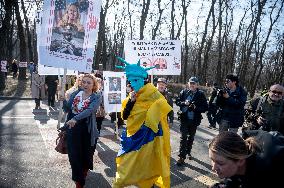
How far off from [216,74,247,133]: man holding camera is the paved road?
3.32ft

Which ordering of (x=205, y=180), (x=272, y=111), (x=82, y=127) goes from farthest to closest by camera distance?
(x=205, y=180), (x=272, y=111), (x=82, y=127)

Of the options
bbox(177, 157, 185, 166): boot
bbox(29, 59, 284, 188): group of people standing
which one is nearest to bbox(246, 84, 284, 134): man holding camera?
bbox(29, 59, 284, 188): group of people standing

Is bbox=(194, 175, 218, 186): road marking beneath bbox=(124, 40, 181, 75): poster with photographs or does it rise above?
beneath

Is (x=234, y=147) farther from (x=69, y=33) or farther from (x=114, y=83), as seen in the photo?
(x=114, y=83)

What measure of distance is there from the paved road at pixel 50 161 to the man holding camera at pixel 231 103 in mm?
1013

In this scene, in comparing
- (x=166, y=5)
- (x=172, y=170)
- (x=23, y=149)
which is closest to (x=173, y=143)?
(x=172, y=170)

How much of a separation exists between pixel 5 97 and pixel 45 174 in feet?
41.6

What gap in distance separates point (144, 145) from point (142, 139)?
8cm

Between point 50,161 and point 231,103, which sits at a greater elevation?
point 231,103

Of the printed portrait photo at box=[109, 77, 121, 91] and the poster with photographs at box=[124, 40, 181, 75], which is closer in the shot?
the poster with photographs at box=[124, 40, 181, 75]

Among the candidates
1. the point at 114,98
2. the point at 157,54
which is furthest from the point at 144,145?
the point at 114,98

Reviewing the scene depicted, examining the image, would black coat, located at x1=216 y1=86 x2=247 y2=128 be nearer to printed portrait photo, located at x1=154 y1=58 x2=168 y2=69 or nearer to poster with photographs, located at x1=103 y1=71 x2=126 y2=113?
printed portrait photo, located at x1=154 y1=58 x2=168 y2=69

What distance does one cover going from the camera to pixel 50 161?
7000 mm

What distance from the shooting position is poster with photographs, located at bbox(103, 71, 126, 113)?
9.20 metres
